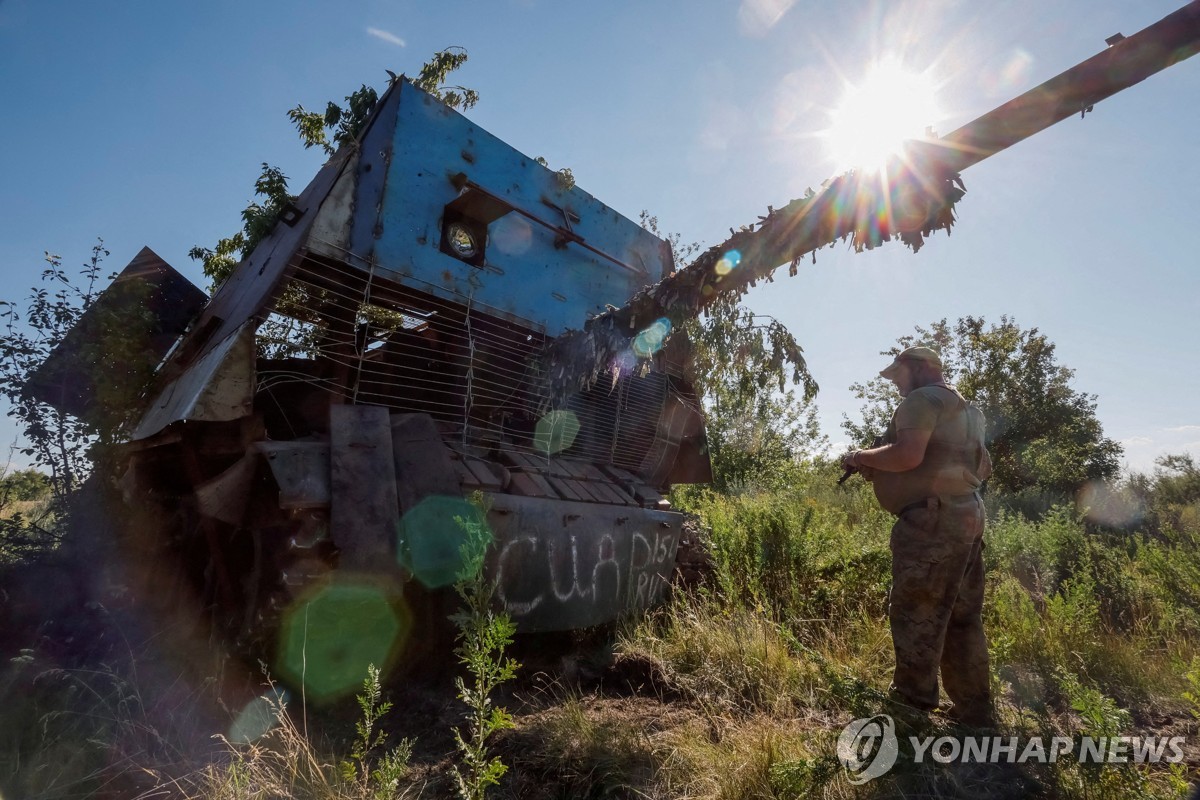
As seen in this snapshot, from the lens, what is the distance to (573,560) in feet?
16.1

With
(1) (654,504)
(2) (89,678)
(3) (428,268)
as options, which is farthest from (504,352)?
(2) (89,678)

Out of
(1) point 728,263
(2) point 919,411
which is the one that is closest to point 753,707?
(2) point 919,411

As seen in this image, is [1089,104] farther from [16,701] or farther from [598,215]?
[16,701]

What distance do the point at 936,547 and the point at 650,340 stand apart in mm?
3201

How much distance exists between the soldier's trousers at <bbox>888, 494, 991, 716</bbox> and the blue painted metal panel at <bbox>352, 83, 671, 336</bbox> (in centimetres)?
441

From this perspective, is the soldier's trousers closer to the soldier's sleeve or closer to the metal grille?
the soldier's sleeve

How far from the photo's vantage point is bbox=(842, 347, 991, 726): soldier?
3119 mm

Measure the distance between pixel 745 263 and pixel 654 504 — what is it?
108 inches

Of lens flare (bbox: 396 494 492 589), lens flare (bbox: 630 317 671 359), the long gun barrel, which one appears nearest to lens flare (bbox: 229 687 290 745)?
lens flare (bbox: 396 494 492 589)

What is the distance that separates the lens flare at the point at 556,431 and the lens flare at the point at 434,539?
6.02 ft

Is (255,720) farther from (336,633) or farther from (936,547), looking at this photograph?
(936,547)

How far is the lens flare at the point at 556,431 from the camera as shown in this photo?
19.1 feet

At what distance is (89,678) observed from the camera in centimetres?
350

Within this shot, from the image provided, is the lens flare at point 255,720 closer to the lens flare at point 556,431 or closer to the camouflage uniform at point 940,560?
the lens flare at point 556,431
